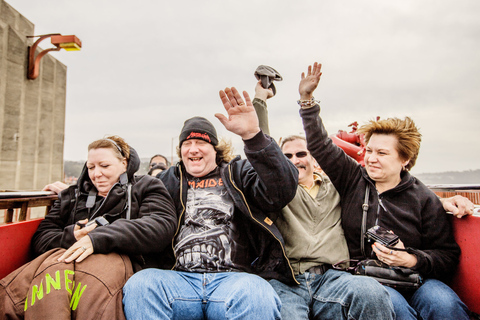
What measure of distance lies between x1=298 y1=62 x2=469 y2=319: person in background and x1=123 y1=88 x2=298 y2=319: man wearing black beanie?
1.62 ft

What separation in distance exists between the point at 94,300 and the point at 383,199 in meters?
1.98

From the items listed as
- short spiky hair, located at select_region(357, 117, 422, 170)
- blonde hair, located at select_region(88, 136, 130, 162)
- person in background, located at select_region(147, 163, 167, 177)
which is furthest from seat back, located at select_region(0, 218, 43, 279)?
person in background, located at select_region(147, 163, 167, 177)

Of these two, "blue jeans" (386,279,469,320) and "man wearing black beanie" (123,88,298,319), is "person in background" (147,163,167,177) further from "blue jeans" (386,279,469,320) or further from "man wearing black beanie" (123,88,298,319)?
"blue jeans" (386,279,469,320)

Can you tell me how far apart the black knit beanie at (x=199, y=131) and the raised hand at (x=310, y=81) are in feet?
2.55

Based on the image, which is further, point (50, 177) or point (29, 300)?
point (50, 177)

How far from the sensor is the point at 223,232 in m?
2.27

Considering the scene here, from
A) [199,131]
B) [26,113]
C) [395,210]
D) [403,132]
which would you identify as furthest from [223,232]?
[26,113]

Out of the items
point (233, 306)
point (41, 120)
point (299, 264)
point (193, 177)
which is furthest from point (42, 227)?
point (41, 120)

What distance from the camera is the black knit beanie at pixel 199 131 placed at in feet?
8.32

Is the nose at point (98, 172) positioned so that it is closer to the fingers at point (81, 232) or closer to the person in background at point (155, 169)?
the fingers at point (81, 232)

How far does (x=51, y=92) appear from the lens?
36.3ft

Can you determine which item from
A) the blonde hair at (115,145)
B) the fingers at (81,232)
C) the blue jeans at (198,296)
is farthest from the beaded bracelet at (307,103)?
the fingers at (81,232)

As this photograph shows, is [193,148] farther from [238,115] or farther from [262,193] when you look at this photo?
[262,193]

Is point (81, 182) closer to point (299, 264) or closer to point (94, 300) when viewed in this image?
point (94, 300)
